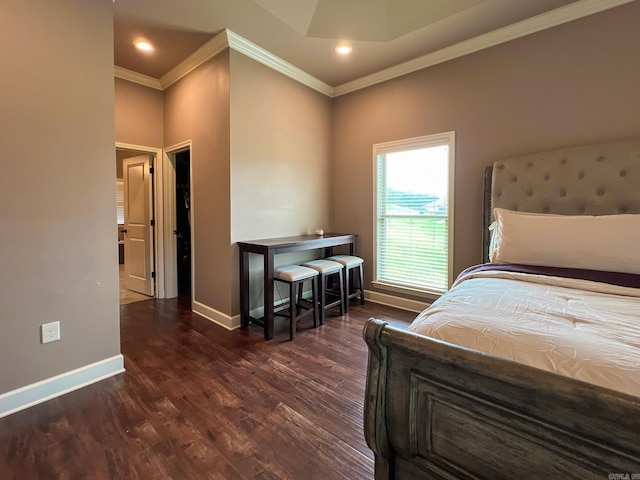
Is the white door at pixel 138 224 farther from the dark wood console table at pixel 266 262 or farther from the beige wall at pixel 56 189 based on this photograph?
the beige wall at pixel 56 189

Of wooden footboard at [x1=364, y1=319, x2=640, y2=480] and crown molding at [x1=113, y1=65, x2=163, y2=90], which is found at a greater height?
crown molding at [x1=113, y1=65, x2=163, y2=90]

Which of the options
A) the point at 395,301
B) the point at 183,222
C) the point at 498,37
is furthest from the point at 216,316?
the point at 498,37

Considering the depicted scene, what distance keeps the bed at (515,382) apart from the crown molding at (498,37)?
6.51 feet

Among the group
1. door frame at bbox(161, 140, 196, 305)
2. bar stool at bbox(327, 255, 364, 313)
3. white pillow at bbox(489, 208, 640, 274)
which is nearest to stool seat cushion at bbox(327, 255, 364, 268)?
bar stool at bbox(327, 255, 364, 313)

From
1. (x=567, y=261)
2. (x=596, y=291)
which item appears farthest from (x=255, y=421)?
(x=567, y=261)

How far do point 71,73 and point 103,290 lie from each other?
4.86ft

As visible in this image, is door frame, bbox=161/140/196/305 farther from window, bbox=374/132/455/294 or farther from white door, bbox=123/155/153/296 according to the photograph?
window, bbox=374/132/455/294

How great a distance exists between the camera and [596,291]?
1.52m

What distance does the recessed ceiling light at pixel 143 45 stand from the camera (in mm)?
2951

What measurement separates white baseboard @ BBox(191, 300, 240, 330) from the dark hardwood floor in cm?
35

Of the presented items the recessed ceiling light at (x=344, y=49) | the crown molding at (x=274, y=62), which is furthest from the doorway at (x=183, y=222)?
the recessed ceiling light at (x=344, y=49)

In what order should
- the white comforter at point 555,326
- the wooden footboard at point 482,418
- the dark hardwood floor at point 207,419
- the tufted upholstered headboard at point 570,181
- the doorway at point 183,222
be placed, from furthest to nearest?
the doorway at point 183,222, the tufted upholstered headboard at point 570,181, the dark hardwood floor at point 207,419, the white comforter at point 555,326, the wooden footboard at point 482,418

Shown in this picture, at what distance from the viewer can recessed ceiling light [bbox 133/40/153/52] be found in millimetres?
2951

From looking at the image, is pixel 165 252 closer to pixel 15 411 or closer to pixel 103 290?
pixel 103 290
